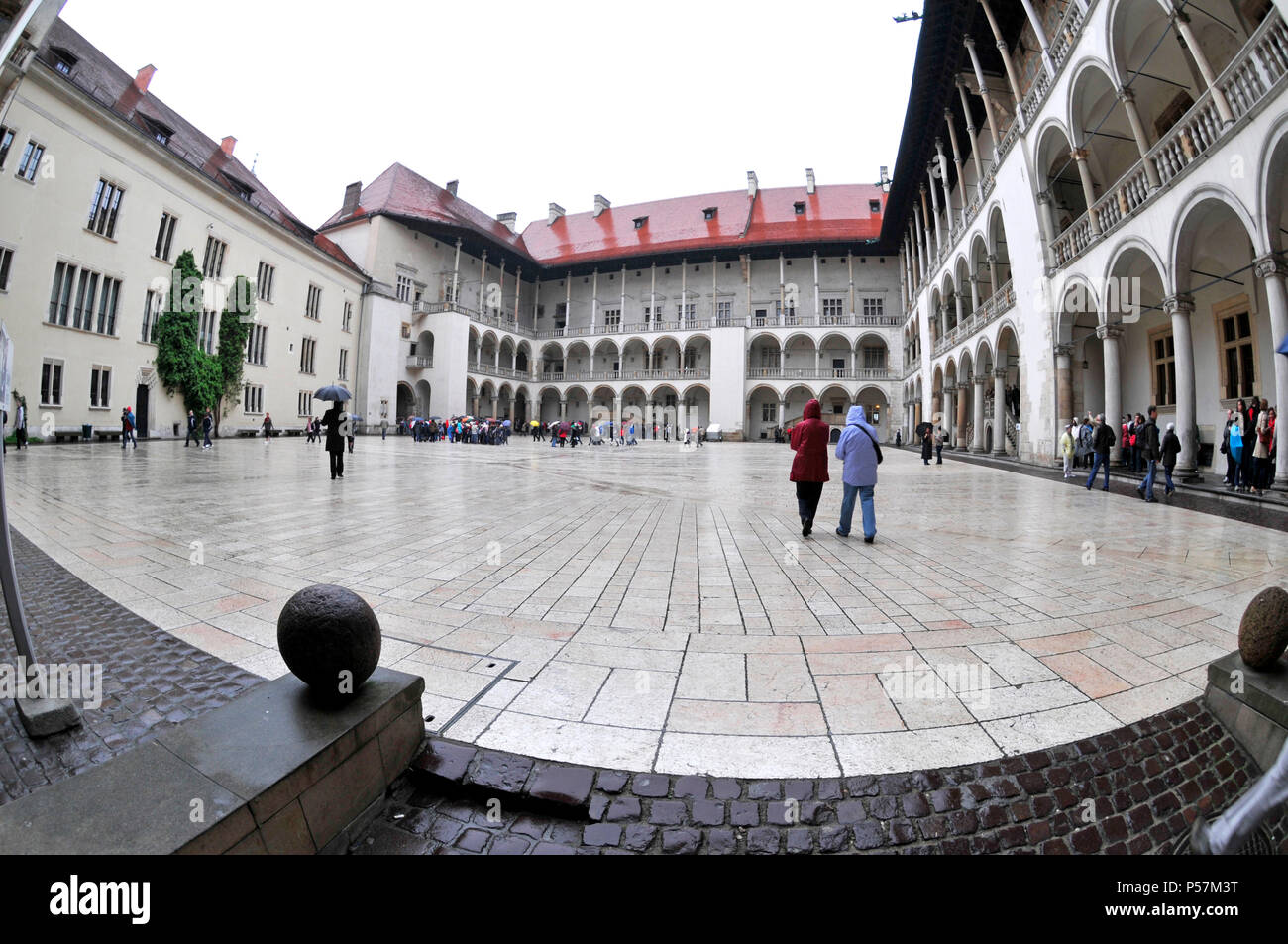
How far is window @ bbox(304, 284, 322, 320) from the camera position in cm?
3952

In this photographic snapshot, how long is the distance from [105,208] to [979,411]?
42.1 metres

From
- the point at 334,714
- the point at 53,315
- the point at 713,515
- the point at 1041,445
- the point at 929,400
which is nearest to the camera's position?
the point at 334,714

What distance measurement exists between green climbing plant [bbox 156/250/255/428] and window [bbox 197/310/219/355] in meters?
0.36

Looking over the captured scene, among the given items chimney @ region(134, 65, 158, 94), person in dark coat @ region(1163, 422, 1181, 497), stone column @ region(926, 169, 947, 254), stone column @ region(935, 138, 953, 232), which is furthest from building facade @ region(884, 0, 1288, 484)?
chimney @ region(134, 65, 158, 94)

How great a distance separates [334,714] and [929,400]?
38568 millimetres

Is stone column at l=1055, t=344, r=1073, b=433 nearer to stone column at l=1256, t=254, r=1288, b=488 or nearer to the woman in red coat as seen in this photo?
stone column at l=1256, t=254, r=1288, b=488

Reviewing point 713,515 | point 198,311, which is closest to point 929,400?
point 713,515

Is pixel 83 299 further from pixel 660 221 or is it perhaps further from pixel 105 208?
pixel 660 221

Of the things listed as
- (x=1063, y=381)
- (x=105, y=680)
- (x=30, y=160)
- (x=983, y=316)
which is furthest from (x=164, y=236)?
(x=1063, y=381)

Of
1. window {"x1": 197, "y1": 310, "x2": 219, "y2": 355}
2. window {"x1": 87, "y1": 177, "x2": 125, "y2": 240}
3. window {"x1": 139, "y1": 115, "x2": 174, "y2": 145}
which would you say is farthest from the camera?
window {"x1": 197, "y1": 310, "x2": 219, "y2": 355}

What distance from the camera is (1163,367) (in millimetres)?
16875

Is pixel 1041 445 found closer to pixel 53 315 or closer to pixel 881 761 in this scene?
pixel 881 761

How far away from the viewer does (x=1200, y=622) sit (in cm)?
387

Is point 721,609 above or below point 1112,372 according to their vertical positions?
below
